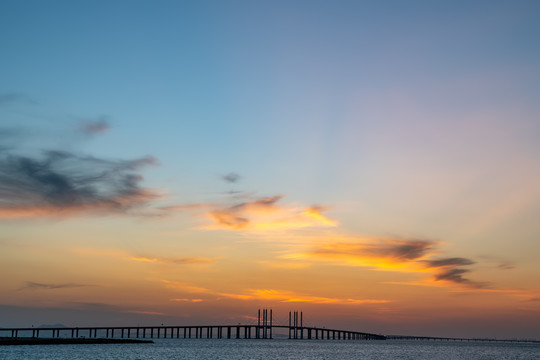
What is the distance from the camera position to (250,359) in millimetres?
129500

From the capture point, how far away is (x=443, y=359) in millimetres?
155875

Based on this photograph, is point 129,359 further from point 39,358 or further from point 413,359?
point 413,359

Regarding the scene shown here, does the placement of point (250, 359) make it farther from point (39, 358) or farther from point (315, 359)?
point (39, 358)

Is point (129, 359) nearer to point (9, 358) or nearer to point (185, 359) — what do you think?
point (185, 359)

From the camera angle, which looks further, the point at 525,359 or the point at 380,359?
the point at 525,359

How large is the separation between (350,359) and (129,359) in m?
56.5

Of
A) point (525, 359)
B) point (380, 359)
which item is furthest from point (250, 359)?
point (525, 359)

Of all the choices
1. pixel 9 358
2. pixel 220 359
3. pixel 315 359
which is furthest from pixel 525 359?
pixel 9 358

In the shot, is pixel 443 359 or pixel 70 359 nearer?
pixel 70 359

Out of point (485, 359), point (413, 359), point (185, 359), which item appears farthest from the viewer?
point (485, 359)

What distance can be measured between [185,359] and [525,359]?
107m

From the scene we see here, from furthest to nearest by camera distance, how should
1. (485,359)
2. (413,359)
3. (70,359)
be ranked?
(485,359), (413,359), (70,359)

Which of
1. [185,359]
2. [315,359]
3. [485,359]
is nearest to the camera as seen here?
[185,359]

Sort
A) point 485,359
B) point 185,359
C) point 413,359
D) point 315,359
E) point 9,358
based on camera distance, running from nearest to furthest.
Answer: point 9,358 → point 185,359 → point 315,359 → point 413,359 → point 485,359
